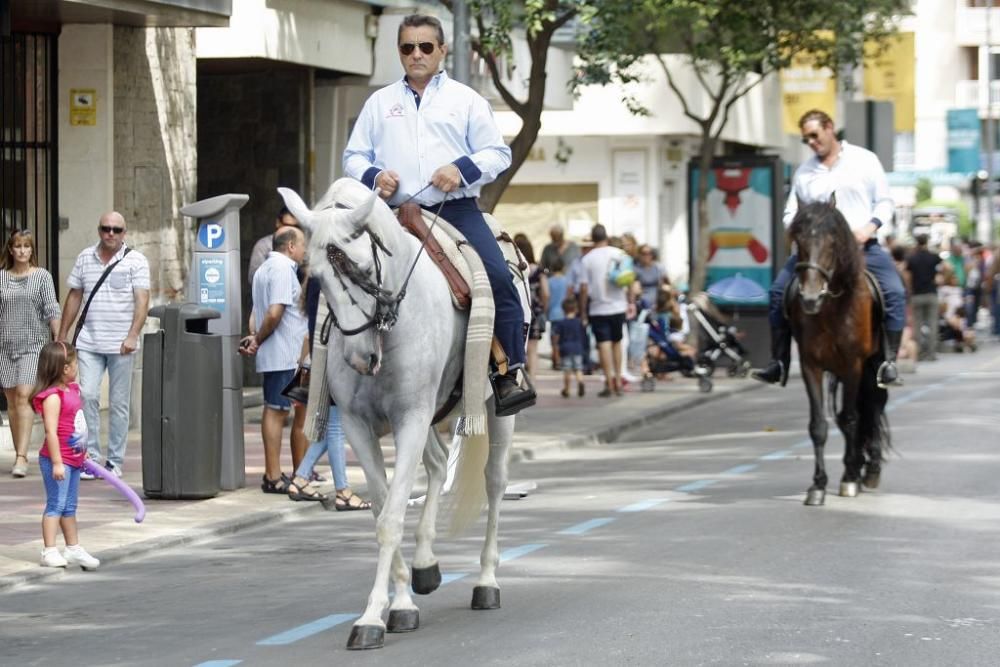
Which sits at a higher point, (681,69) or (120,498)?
(681,69)

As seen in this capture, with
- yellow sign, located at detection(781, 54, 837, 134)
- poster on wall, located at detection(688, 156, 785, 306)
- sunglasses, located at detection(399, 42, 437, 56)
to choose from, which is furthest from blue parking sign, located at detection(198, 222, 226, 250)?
yellow sign, located at detection(781, 54, 837, 134)

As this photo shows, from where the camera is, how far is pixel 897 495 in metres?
14.4

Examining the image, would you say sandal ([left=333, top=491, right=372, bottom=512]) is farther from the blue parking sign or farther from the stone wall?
the stone wall

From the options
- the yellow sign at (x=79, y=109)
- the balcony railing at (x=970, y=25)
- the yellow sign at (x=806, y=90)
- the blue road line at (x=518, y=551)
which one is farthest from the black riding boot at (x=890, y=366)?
the balcony railing at (x=970, y=25)

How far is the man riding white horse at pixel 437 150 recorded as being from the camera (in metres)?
9.55

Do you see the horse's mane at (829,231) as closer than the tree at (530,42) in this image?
Yes

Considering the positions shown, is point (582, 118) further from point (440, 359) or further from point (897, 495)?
point (440, 359)

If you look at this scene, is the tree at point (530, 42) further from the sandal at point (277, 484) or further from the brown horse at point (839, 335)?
the brown horse at point (839, 335)

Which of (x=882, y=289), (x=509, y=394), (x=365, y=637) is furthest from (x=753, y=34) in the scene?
(x=365, y=637)

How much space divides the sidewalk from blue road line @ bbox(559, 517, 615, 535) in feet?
7.48

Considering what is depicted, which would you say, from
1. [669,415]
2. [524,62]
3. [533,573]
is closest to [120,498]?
[533,573]

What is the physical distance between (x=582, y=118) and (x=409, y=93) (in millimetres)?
30961

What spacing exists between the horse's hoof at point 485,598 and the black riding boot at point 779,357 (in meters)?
5.77

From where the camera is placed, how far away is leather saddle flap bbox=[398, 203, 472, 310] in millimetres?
9148
